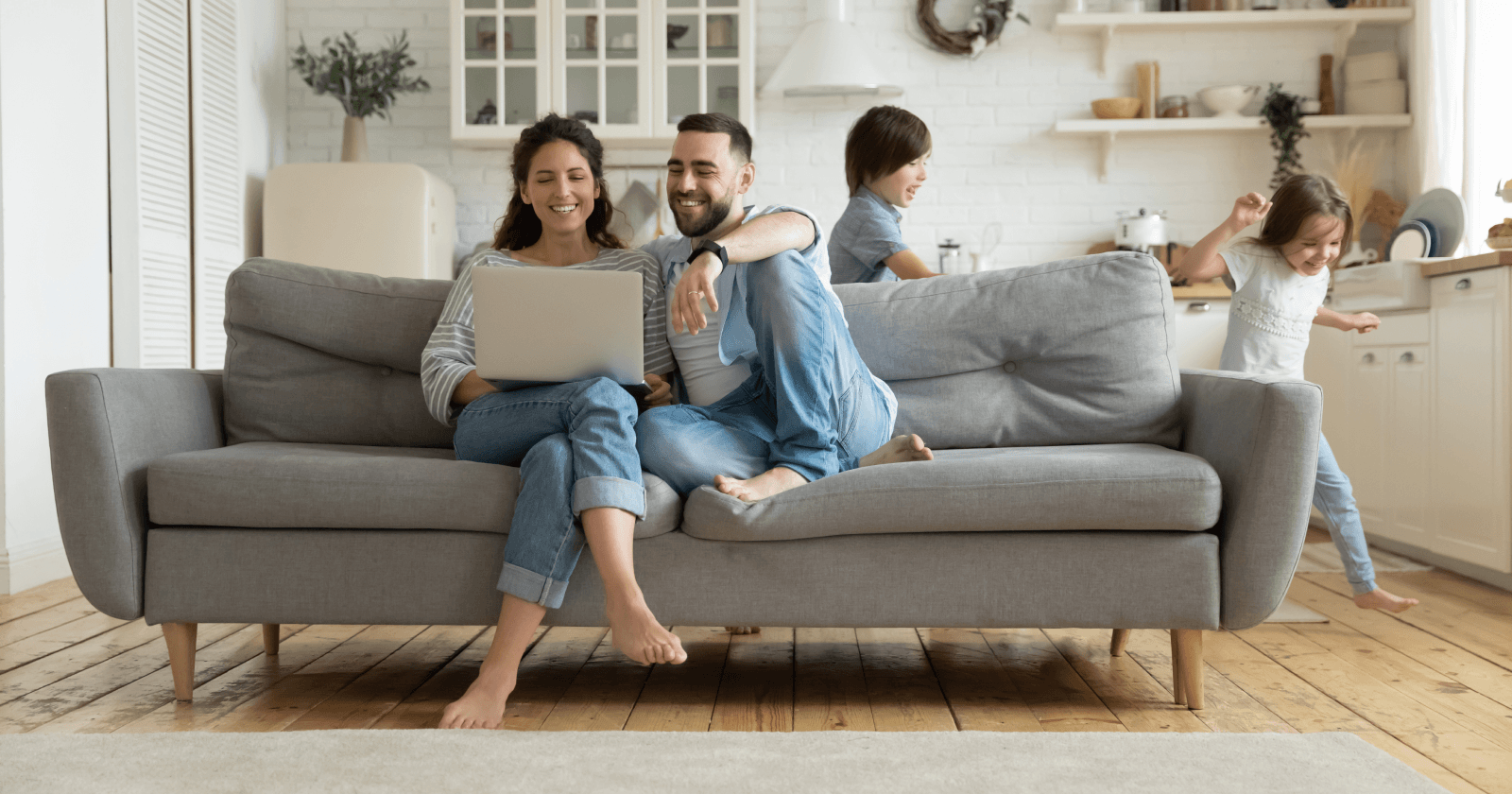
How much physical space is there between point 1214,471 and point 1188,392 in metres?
0.37

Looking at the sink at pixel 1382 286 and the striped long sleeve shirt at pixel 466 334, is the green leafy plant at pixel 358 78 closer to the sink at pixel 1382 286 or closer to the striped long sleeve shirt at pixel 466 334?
the striped long sleeve shirt at pixel 466 334

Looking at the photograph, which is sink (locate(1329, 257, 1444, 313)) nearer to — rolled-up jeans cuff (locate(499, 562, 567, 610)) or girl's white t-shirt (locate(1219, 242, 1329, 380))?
girl's white t-shirt (locate(1219, 242, 1329, 380))

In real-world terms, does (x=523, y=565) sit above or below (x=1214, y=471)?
below

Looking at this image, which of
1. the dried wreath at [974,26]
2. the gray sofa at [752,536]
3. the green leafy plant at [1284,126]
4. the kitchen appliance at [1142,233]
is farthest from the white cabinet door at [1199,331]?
the gray sofa at [752,536]

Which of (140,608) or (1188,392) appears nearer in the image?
(140,608)

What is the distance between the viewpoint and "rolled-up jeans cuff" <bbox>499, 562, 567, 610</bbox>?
1652mm

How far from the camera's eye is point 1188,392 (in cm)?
206

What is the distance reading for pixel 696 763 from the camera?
144 centimetres

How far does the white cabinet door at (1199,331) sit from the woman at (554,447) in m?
2.70

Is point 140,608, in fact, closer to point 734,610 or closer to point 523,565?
point 523,565

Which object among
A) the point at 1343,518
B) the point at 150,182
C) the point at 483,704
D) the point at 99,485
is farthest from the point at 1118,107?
the point at 99,485

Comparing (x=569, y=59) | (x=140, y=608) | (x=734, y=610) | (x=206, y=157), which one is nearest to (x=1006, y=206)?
(x=569, y=59)

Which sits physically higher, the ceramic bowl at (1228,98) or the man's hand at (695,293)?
the ceramic bowl at (1228,98)

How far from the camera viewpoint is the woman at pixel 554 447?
1640 millimetres
